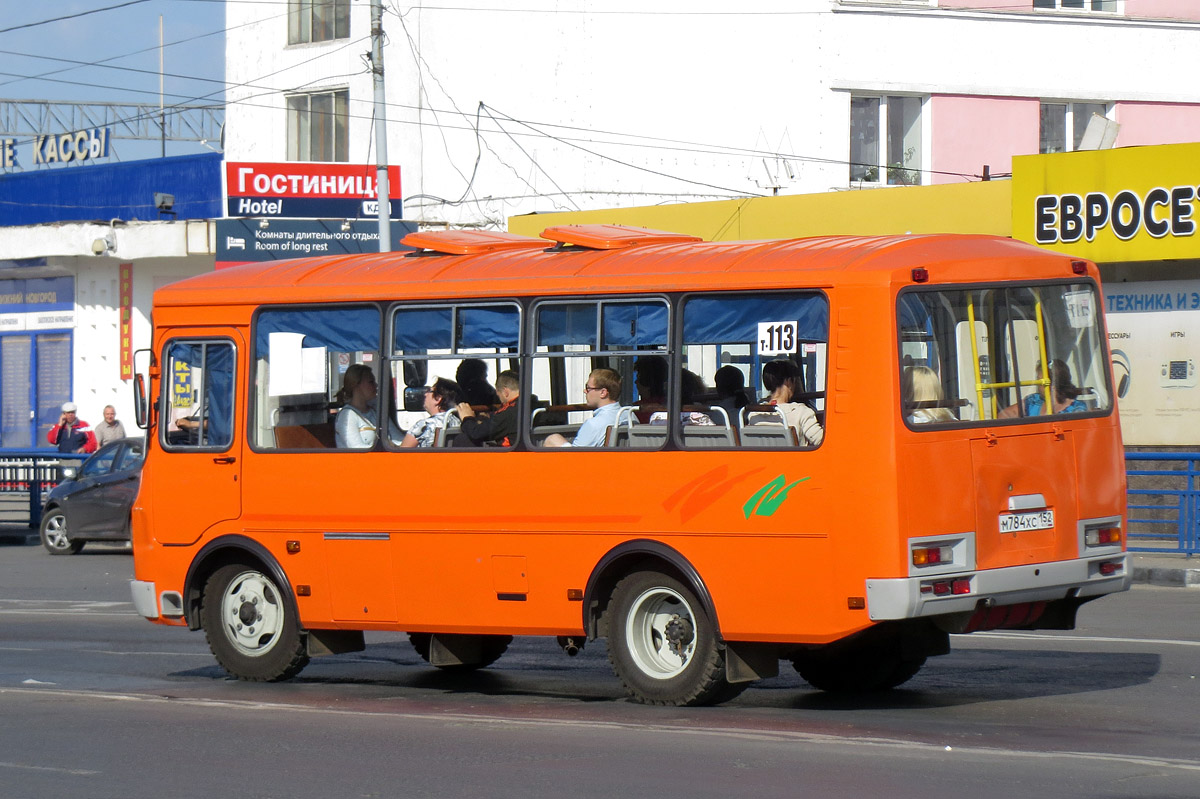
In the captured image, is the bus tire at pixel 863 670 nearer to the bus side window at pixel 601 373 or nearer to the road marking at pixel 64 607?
the bus side window at pixel 601 373

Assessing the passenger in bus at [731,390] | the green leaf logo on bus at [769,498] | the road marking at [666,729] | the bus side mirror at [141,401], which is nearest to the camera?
the road marking at [666,729]

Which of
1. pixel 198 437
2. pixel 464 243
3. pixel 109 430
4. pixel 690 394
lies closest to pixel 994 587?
pixel 690 394

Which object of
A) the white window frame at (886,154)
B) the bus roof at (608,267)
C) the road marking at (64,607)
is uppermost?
the white window frame at (886,154)

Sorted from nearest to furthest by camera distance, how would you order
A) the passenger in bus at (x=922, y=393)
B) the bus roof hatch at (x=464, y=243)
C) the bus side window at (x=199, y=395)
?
the passenger in bus at (x=922, y=393)
the bus roof hatch at (x=464, y=243)
the bus side window at (x=199, y=395)

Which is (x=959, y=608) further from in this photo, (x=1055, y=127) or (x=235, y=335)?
(x=1055, y=127)

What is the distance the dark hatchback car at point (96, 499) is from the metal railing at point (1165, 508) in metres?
12.6

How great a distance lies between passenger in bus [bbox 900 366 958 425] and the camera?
29.8 ft

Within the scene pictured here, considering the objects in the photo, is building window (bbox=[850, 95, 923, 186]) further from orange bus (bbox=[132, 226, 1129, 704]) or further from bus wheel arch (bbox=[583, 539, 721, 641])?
bus wheel arch (bbox=[583, 539, 721, 641])

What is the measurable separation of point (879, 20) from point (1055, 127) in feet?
12.8

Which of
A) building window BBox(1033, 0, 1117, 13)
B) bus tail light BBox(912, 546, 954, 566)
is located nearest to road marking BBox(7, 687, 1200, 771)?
bus tail light BBox(912, 546, 954, 566)

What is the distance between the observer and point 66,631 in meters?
15.1

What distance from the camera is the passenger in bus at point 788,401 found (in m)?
9.41

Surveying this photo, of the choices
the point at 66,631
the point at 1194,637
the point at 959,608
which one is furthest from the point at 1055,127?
the point at 959,608

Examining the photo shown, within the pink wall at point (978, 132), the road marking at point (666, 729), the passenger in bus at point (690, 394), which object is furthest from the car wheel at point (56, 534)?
the passenger in bus at point (690, 394)
